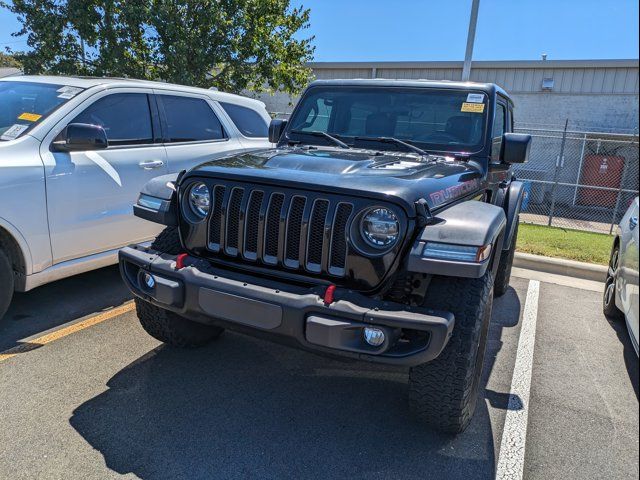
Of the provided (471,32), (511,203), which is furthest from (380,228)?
Answer: (471,32)

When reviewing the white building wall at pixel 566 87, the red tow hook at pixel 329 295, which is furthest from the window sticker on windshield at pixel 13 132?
the white building wall at pixel 566 87

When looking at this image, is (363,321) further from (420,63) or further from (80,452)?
(420,63)

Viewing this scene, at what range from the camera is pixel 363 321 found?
2.19 metres

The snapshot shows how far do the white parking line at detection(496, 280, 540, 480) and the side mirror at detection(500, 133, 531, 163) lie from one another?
1519mm

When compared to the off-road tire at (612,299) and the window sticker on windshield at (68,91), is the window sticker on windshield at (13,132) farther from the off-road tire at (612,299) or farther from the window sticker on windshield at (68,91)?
the off-road tire at (612,299)

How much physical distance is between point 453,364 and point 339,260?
75 cm

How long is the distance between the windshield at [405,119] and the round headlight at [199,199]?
1287 mm

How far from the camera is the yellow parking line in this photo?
3336 mm

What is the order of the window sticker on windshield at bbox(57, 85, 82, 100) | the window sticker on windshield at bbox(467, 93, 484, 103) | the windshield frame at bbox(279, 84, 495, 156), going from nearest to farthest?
the windshield frame at bbox(279, 84, 495, 156)
the window sticker on windshield at bbox(467, 93, 484, 103)
the window sticker on windshield at bbox(57, 85, 82, 100)

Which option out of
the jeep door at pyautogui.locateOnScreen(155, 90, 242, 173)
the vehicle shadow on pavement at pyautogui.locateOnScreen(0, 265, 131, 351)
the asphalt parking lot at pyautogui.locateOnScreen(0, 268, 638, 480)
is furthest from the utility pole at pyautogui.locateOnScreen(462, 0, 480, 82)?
the vehicle shadow on pavement at pyautogui.locateOnScreen(0, 265, 131, 351)

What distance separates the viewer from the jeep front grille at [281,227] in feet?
7.92

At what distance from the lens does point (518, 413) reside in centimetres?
302

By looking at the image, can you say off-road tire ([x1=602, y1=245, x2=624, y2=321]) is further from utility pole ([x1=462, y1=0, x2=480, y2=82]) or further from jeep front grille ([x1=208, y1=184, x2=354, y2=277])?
utility pole ([x1=462, y1=0, x2=480, y2=82])

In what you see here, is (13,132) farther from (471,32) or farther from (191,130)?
(471,32)
